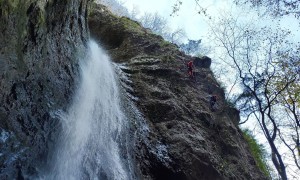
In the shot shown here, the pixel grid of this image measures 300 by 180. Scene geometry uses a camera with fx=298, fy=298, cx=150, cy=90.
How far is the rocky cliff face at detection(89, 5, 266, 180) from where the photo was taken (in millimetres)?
9688

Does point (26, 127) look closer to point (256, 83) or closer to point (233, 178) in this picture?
point (233, 178)

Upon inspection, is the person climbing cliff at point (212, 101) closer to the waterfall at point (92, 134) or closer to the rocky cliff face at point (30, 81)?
the waterfall at point (92, 134)

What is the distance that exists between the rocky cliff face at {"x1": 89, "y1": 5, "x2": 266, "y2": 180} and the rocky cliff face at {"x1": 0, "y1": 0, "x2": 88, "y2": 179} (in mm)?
3619

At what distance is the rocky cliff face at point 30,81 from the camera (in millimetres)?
4758

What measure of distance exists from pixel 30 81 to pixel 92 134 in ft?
8.57

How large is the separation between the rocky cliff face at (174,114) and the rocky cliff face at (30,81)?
11.9 ft

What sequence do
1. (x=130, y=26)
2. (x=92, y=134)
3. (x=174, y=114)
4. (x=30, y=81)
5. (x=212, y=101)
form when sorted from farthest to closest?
(x=130, y=26) → (x=212, y=101) → (x=174, y=114) → (x=92, y=134) → (x=30, y=81)

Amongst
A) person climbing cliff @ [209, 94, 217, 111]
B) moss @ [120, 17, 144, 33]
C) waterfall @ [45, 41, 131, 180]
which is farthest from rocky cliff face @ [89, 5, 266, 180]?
waterfall @ [45, 41, 131, 180]

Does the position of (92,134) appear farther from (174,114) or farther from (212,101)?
(212,101)

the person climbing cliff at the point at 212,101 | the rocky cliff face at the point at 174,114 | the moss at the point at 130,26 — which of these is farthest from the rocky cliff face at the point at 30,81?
the moss at the point at 130,26

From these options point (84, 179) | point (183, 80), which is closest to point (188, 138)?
point (183, 80)

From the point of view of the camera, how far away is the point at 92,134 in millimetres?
7742

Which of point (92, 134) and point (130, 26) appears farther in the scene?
point (130, 26)

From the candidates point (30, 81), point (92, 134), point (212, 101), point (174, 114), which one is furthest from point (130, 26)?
point (30, 81)
